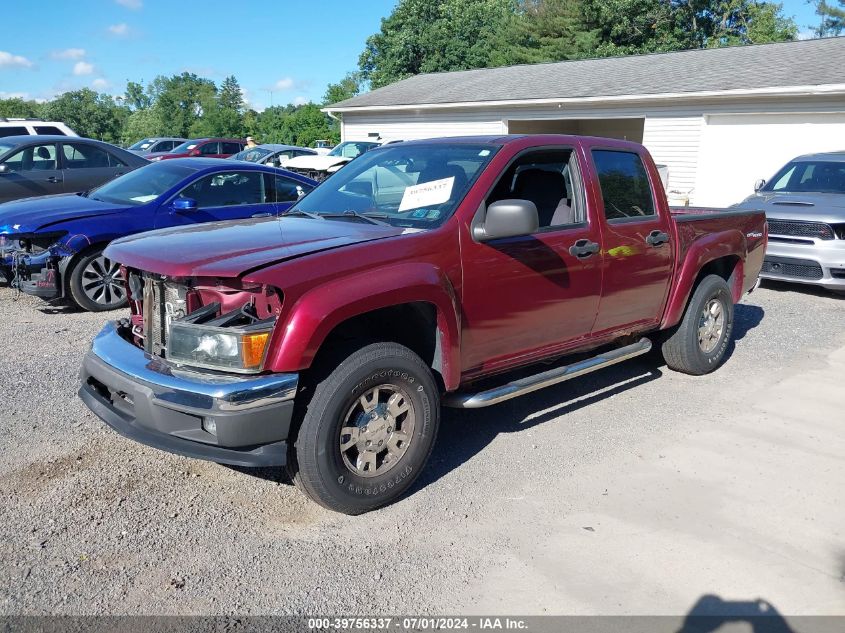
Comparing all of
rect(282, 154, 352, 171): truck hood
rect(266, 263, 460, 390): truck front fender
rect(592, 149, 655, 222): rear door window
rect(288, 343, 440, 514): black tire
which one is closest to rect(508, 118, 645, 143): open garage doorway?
rect(282, 154, 352, 171): truck hood

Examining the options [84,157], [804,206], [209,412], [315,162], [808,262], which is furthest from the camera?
[315,162]

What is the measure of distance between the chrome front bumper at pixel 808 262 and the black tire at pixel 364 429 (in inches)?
286

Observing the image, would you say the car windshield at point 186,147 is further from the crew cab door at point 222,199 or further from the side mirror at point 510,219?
the side mirror at point 510,219

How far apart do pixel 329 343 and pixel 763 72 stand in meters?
17.0

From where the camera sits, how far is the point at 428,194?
4.44 meters

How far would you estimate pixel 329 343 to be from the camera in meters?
3.83

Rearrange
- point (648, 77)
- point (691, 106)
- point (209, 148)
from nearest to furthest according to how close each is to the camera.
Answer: point (691, 106)
point (648, 77)
point (209, 148)

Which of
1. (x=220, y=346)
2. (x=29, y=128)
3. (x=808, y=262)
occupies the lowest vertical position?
(x=808, y=262)

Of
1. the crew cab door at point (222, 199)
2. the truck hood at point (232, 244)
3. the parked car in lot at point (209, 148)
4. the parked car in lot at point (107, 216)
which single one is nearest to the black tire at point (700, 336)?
the truck hood at point (232, 244)

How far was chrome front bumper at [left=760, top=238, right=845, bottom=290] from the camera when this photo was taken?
9227 millimetres

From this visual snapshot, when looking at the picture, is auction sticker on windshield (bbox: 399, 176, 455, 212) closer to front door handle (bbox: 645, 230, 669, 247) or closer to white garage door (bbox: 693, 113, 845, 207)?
front door handle (bbox: 645, 230, 669, 247)

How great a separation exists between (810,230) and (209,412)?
28.2 ft

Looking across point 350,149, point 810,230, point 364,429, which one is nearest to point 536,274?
point 364,429

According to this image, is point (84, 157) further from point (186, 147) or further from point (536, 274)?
point (186, 147)
